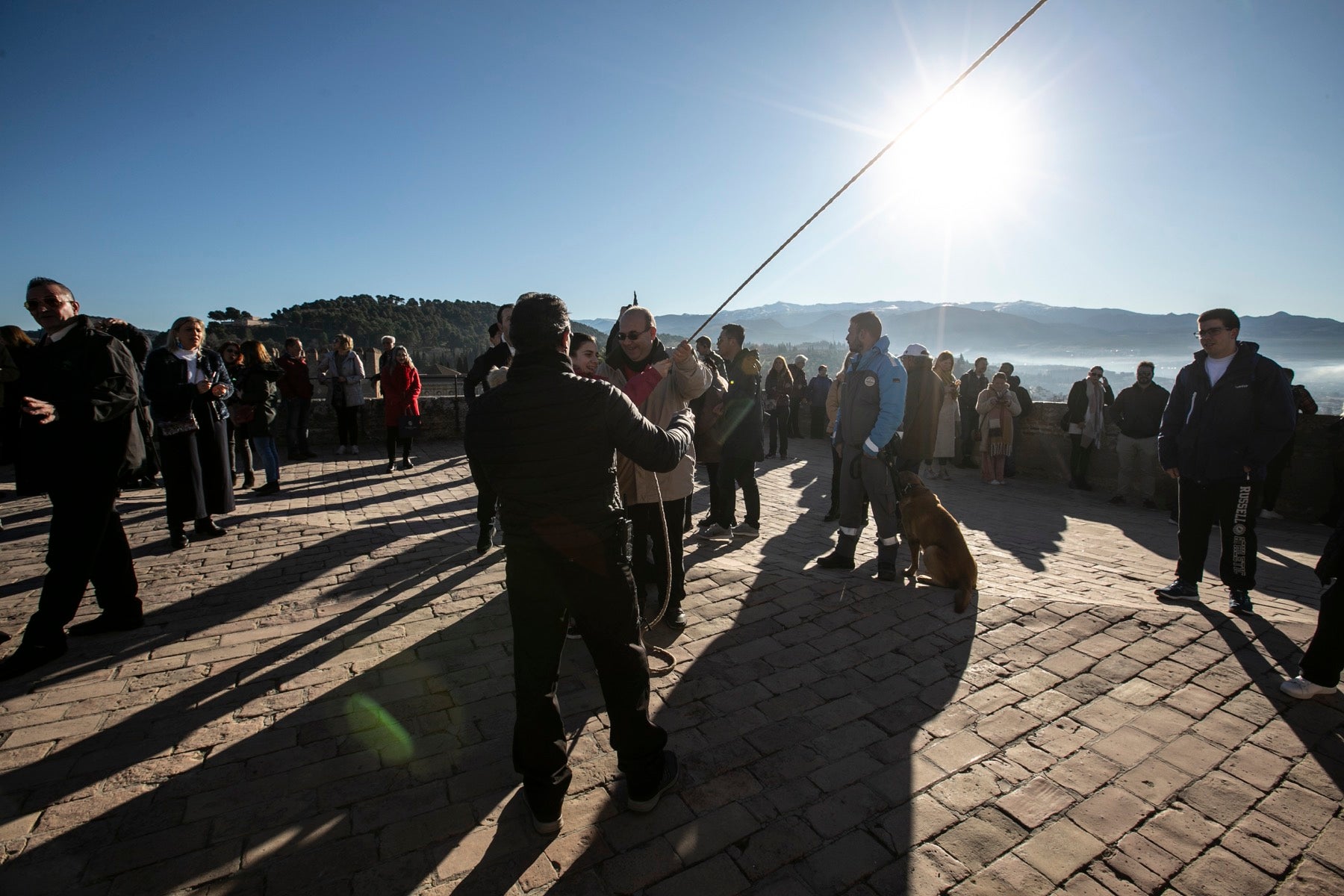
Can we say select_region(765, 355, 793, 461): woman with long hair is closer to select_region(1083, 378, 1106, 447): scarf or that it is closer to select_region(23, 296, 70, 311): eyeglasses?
select_region(1083, 378, 1106, 447): scarf

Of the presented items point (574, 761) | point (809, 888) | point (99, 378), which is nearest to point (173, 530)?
point (99, 378)

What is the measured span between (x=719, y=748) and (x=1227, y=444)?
13.5 ft

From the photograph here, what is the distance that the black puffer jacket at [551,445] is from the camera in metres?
2.11

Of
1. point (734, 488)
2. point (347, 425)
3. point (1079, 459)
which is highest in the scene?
point (347, 425)

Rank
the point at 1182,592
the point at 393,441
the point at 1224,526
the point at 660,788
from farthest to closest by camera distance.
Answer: the point at 393,441 < the point at 1182,592 < the point at 1224,526 < the point at 660,788

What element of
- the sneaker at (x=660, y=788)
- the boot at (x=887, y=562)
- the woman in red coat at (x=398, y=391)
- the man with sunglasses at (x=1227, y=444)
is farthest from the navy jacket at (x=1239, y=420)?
the woman in red coat at (x=398, y=391)

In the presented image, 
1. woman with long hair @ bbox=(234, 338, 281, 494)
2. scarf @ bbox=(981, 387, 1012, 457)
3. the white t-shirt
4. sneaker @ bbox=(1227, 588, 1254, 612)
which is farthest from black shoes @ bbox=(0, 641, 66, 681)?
scarf @ bbox=(981, 387, 1012, 457)

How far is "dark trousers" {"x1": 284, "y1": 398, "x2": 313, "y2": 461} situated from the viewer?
32.0ft

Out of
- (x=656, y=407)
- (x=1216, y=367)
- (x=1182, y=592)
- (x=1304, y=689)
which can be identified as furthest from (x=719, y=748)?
(x=1216, y=367)

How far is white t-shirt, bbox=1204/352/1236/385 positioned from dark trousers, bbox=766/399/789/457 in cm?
765

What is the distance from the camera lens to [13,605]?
172 inches

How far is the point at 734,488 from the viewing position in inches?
242

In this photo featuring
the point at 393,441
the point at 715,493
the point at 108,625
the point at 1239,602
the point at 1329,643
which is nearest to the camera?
the point at 1329,643

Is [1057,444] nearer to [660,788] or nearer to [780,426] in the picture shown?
[780,426]
